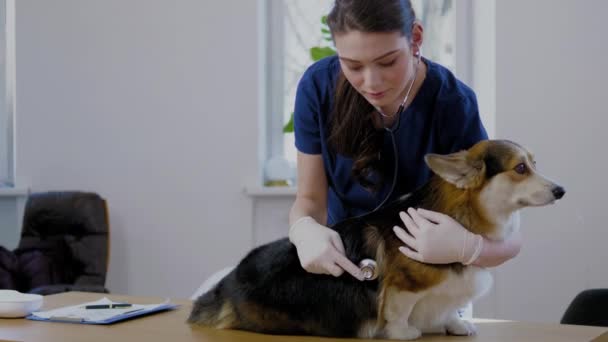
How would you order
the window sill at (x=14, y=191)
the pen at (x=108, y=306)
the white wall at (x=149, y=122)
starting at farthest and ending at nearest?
the window sill at (x=14, y=191) → the white wall at (x=149, y=122) → the pen at (x=108, y=306)

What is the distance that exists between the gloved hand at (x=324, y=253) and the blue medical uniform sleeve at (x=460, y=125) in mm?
407

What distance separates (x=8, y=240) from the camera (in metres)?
4.45

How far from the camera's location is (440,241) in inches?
52.7

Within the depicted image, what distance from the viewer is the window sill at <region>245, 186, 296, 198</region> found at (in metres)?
3.86

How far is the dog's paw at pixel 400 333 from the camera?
1411 mm

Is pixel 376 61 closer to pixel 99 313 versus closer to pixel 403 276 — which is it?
pixel 403 276

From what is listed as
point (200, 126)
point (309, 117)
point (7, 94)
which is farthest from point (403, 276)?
point (7, 94)

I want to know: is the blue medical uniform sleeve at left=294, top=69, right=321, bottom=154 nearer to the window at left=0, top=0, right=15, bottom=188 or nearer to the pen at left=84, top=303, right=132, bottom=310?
the pen at left=84, top=303, right=132, bottom=310

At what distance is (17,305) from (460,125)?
108 cm

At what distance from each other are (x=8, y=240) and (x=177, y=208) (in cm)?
111

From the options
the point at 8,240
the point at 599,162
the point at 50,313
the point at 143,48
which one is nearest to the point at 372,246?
Answer: the point at 50,313

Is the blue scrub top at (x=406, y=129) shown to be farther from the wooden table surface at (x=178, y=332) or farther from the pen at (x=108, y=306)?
the pen at (x=108, y=306)

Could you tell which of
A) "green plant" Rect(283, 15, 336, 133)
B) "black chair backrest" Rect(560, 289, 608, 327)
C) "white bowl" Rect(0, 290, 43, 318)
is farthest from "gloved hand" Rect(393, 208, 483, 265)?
"green plant" Rect(283, 15, 336, 133)

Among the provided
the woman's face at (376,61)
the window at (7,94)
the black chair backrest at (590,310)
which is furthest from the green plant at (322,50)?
the woman's face at (376,61)
